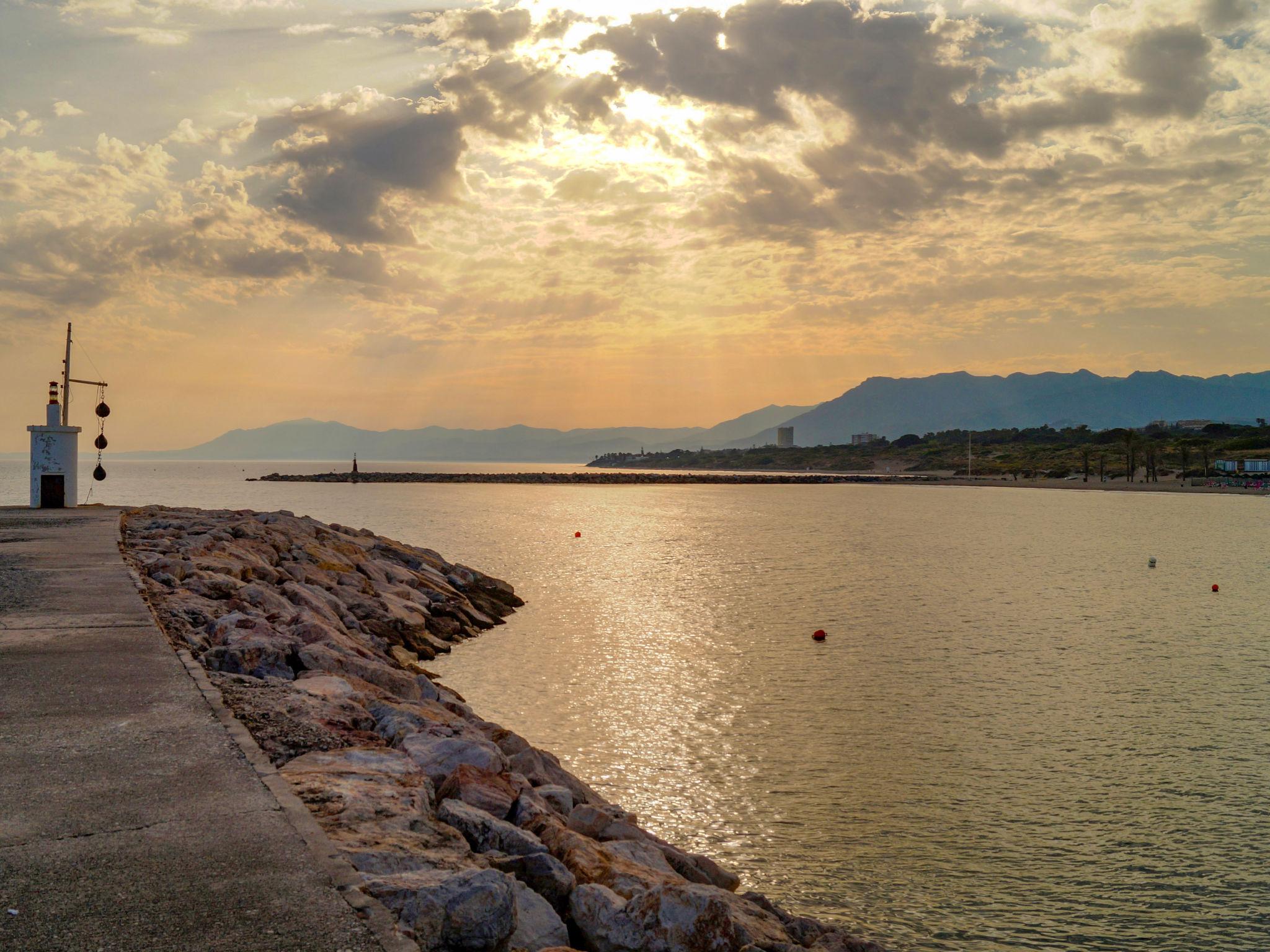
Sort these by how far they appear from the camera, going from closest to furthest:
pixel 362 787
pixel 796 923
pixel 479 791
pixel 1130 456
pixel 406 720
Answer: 1. pixel 362 787
2. pixel 796 923
3. pixel 479 791
4. pixel 406 720
5. pixel 1130 456

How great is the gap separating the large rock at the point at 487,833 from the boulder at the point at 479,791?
0.52m

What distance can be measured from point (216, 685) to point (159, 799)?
3.25 meters

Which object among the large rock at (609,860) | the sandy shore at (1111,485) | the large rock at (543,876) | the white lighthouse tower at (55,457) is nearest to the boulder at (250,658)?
the large rock at (609,860)

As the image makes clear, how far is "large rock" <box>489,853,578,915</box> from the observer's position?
599cm

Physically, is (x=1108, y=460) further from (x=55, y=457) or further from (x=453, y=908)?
(x=453, y=908)

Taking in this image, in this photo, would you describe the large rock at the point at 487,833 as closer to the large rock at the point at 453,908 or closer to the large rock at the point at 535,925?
the large rock at the point at 535,925

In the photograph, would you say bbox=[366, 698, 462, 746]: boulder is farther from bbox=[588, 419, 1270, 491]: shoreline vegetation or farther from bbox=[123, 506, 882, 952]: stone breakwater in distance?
bbox=[588, 419, 1270, 491]: shoreline vegetation

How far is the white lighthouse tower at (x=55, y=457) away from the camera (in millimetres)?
26109

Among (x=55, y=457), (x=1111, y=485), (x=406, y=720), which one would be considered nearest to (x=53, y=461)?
(x=55, y=457)

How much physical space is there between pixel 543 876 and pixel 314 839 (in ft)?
6.81

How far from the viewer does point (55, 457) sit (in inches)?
1051

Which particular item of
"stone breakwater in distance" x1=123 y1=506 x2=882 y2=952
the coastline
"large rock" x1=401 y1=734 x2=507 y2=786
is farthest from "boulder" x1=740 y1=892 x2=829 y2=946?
the coastline

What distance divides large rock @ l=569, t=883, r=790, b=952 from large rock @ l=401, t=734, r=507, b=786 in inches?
82.5

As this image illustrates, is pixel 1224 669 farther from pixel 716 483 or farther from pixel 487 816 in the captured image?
pixel 716 483
